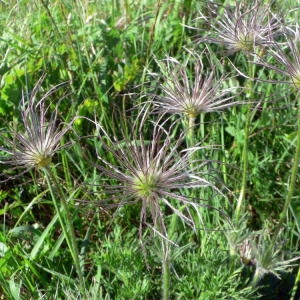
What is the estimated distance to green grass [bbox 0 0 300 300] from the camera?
1.95 m

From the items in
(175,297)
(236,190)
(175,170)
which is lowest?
(175,297)

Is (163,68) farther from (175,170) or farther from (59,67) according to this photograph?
(59,67)

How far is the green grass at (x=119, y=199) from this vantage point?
1950mm

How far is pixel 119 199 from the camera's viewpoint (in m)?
2.36

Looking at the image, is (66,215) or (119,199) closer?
(66,215)

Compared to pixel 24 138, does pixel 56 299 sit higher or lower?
lower

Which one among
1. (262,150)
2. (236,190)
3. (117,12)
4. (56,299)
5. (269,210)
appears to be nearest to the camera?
(56,299)

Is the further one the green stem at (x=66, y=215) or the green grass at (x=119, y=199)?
the green grass at (x=119, y=199)

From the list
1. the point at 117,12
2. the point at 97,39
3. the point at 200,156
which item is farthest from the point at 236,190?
the point at 117,12

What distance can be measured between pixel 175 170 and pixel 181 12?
2141mm

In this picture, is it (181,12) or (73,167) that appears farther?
(181,12)

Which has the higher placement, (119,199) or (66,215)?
(66,215)

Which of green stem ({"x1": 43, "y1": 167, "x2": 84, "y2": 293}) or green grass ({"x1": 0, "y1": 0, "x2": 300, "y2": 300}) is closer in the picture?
green stem ({"x1": 43, "y1": 167, "x2": 84, "y2": 293})

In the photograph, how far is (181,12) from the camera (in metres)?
3.52
